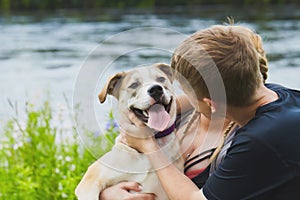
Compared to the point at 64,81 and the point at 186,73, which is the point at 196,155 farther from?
the point at 64,81

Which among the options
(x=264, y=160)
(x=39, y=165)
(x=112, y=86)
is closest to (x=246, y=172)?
(x=264, y=160)

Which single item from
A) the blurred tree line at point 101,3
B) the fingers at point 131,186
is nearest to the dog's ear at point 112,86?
the fingers at point 131,186

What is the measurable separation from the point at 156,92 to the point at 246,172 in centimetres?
43

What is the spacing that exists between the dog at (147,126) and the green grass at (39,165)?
98cm

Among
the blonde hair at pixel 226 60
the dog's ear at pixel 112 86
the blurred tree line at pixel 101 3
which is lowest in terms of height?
the blurred tree line at pixel 101 3

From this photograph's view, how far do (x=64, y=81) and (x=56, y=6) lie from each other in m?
17.6

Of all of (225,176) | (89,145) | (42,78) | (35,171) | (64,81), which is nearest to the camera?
(225,176)

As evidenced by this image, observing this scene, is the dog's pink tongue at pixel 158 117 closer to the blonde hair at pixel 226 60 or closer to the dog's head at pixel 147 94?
the dog's head at pixel 147 94

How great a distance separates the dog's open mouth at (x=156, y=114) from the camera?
2.23 meters

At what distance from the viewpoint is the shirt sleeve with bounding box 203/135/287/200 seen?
1932mm

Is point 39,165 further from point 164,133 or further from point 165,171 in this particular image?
point 165,171

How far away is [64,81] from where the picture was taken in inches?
381

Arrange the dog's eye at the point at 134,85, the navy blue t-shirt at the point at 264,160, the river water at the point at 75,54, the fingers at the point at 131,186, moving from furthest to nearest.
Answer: the river water at the point at 75,54
the fingers at the point at 131,186
the dog's eye at the point at 134,85
the navy blue t-shirt at the point at 264,160

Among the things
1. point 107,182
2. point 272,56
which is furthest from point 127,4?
point 107,182
